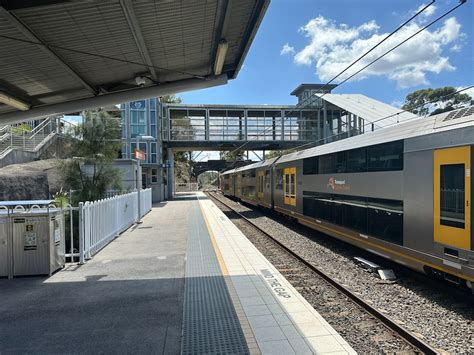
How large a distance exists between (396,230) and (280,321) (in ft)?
12.0

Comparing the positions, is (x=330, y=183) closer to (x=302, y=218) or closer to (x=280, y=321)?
(x=302, y=218)

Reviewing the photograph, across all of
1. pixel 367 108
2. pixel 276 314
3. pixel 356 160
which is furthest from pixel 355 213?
pixel 367 108

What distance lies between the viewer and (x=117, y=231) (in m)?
12.3

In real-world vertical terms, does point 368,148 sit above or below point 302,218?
above

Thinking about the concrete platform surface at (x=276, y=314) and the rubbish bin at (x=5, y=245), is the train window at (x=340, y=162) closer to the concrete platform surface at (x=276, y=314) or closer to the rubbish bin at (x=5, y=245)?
the concrete platform surface at (x=276, y=314)

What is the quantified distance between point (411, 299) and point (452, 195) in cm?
190

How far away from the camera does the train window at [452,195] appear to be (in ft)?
18.6

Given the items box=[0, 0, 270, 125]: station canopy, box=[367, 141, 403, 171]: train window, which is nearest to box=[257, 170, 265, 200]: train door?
box=[0, 0, 270, 125]: station canopy

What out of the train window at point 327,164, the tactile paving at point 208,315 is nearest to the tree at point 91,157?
the tactile paving at point 208,315

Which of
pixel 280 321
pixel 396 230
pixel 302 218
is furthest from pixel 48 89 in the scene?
pixel 302 218

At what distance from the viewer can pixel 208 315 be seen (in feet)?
16.7

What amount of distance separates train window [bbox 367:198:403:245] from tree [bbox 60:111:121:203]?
9100mm

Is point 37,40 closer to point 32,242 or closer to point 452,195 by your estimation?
point 32,242

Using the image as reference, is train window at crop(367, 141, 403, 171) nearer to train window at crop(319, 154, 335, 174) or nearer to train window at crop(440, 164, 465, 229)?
train window at crop(440, 164, 465, 229)
